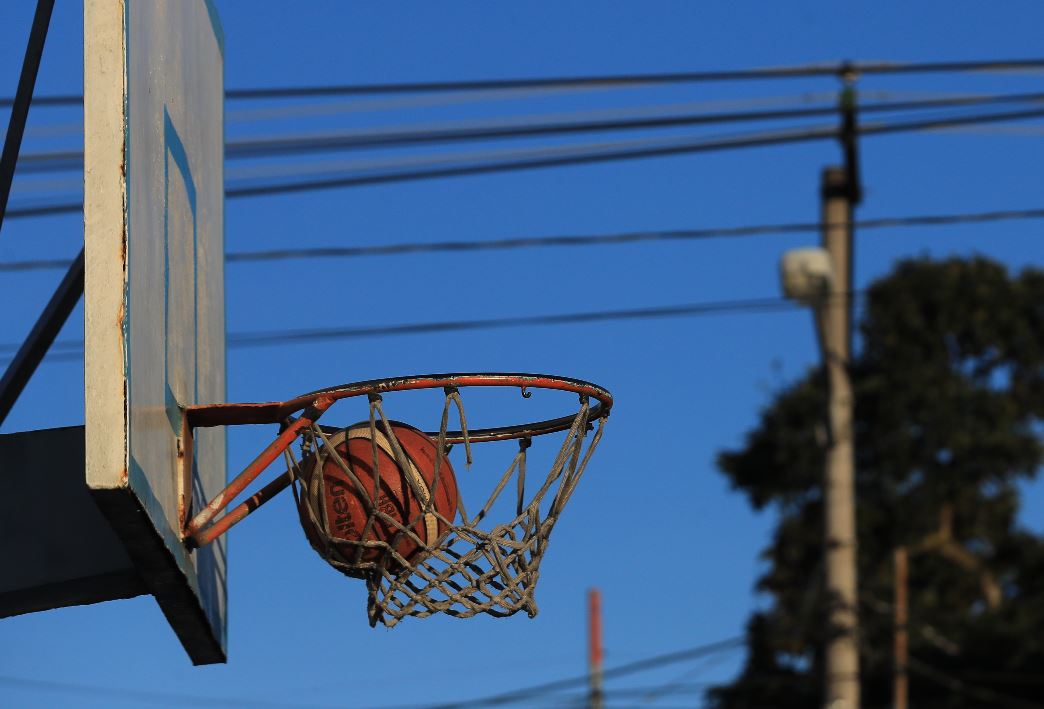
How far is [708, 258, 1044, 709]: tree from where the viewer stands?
95.7 ft

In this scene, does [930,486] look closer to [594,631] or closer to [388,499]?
[594,631]

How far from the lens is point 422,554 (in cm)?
568

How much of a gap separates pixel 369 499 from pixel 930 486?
2773cm

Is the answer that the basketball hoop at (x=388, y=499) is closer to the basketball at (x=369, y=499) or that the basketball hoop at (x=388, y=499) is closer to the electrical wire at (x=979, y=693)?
the basketball at (x=369, y=499)

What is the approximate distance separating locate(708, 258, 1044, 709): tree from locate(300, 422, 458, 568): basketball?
73.8ft

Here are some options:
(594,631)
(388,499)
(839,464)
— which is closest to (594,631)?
(594,631)

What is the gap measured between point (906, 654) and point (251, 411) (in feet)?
82.3


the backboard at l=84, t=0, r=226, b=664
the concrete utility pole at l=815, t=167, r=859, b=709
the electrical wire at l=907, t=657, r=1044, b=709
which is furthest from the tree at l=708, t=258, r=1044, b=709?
the backboard at l=84, t=0, r=226, b=664

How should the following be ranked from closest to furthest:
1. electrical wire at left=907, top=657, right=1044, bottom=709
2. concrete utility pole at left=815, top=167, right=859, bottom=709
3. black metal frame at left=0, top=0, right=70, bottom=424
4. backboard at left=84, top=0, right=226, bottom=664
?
backboard at left=84, top=0, right=226, bottom=664, black metal frame at left=0, top=0, right=70, bottom=424, concrete utility pole at left=815, top=167, right=859, bottom=709, electrical wire at left=907, top=657, right=1044, bottom=709

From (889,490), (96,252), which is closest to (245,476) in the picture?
(96,252)

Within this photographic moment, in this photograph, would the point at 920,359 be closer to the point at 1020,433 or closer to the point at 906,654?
the point at 1020,433

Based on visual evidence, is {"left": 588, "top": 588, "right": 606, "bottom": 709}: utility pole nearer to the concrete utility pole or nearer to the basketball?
the concrete utility pole

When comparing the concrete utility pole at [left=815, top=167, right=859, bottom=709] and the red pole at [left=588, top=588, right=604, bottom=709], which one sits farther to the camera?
the red pole at [left=588, top=588, right=604, bottom=709]

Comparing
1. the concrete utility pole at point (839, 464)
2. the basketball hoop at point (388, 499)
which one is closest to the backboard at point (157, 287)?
the basketball hoop at point (388, 499)
